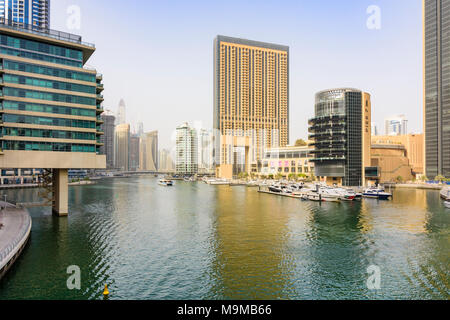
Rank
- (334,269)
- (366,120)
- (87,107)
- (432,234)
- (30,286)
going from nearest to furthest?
(30,286) → (334,269) → (432,234) → (87,107) → (366,120)

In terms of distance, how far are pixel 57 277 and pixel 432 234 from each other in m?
54.0

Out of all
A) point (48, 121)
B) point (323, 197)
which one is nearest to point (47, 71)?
point (48, 121)

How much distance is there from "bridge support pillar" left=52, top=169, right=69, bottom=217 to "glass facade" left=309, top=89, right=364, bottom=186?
136255mm

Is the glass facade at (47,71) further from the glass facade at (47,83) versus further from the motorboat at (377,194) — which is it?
the motorboat at (377,194)

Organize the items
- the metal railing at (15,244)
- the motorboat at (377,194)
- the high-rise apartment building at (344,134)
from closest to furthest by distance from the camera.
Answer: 1. the metal railing at (15,244)
2. the motorboat at (377,194)
3. the high-rise apartment building at (344,134)

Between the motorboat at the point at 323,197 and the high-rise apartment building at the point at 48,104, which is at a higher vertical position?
the high-rise apartment building at the point at 48,104

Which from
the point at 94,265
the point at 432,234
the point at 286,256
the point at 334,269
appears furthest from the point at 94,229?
the point at 432,234

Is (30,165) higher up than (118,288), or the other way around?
(30,165)

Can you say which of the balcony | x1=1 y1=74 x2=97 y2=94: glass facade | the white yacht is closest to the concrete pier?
x1=1 y1=74 x2=97 y2=94: glass facade

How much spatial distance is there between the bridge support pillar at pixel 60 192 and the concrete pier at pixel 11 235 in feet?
24.7

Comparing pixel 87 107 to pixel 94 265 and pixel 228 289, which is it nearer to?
pixel 94 265

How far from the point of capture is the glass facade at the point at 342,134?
168 meters

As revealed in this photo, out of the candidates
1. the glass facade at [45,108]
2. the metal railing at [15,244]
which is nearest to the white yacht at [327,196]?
the glass facade at [45,108]

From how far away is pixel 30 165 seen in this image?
57562 mm
